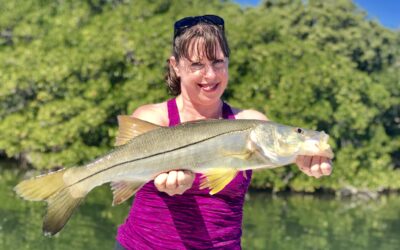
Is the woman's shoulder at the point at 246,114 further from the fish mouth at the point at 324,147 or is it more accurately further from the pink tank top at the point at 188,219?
the fish mouth at the point at 324,147

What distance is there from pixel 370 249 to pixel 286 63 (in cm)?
1059

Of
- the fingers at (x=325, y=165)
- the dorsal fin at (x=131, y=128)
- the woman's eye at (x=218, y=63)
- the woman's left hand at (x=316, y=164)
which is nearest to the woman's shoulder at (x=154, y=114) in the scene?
the dorsal fin at (x=131, y=128)

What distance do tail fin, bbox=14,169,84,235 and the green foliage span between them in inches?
674

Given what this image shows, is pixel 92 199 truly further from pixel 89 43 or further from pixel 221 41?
pixel 221 41

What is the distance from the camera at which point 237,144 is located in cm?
242

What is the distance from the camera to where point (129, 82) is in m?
20.1

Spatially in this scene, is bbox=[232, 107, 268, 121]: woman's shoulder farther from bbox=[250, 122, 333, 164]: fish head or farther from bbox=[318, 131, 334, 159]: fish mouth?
bbox=[318, 131, 334, 159]: fish mouth

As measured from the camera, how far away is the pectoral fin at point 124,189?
238cm

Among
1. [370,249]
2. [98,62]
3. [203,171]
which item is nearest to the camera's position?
[203,171]

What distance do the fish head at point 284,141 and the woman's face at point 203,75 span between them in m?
0.31

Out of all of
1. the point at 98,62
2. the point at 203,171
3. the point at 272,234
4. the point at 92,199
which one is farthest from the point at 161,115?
the point at 98,62

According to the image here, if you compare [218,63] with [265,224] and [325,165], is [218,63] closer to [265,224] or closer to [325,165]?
[325,165]

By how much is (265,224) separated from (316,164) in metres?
12.6

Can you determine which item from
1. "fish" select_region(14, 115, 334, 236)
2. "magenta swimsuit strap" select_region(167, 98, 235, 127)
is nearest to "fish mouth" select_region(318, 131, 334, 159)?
"fish" select_region(14, 115, 334, 236)
